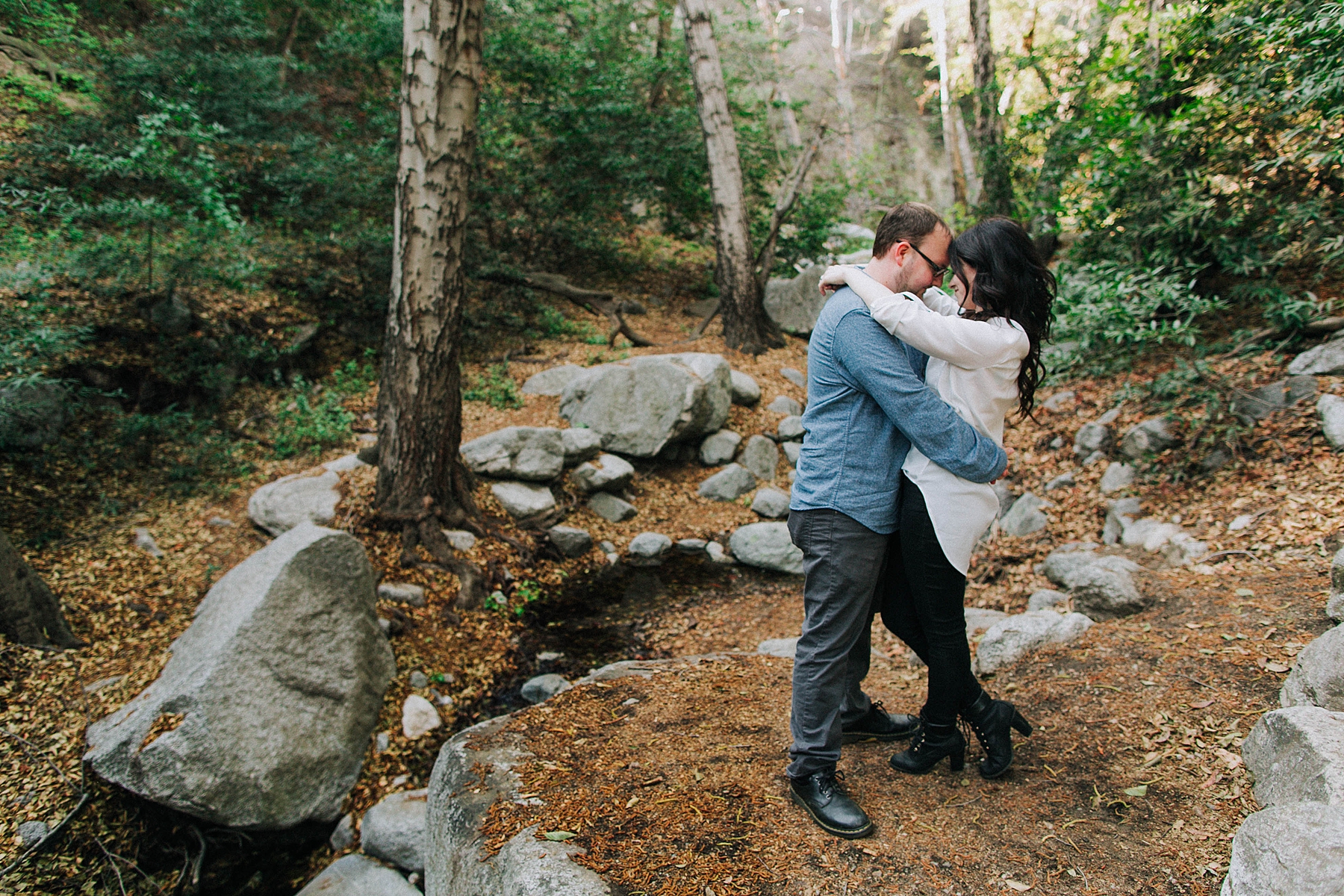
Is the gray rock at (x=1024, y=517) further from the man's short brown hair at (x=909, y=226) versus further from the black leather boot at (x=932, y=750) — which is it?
the man's short brown hair at (x=909, y=226)

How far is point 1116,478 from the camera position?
5039mm

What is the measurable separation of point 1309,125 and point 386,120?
27.2 feet

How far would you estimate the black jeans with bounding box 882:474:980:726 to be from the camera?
2150 mm

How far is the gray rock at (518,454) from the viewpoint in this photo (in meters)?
5.62

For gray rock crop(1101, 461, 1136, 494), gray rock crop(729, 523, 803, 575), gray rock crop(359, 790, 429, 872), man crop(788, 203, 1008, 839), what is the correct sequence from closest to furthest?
man crop(788, 203, 1008, 839)
gray rock crop(359, 790, 429, 872)
gray rock crop(1101, 461, 1136, 494)
gray rock crop(729, 523, 803, 575)

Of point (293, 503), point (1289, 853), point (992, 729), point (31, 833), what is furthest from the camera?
point (293, 503)

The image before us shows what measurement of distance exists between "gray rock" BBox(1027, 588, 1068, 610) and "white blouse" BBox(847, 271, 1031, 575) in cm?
227

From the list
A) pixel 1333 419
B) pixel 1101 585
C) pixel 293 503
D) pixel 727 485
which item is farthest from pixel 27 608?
pixel 1333 419

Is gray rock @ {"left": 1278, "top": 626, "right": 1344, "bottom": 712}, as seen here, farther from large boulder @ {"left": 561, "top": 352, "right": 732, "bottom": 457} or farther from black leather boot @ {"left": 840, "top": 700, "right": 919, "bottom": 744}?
large boulder @ {"left": 561, "top": 352, "right": 732, "bottom": 457}

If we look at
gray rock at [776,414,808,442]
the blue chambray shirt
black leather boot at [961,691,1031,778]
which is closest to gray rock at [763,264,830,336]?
gray rock at [776,414,808,442]

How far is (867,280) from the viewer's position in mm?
2148

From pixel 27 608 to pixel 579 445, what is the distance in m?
3.65

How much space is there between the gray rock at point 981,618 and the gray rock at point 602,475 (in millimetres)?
2971

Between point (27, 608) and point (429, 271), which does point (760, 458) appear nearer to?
point (429, 271)
